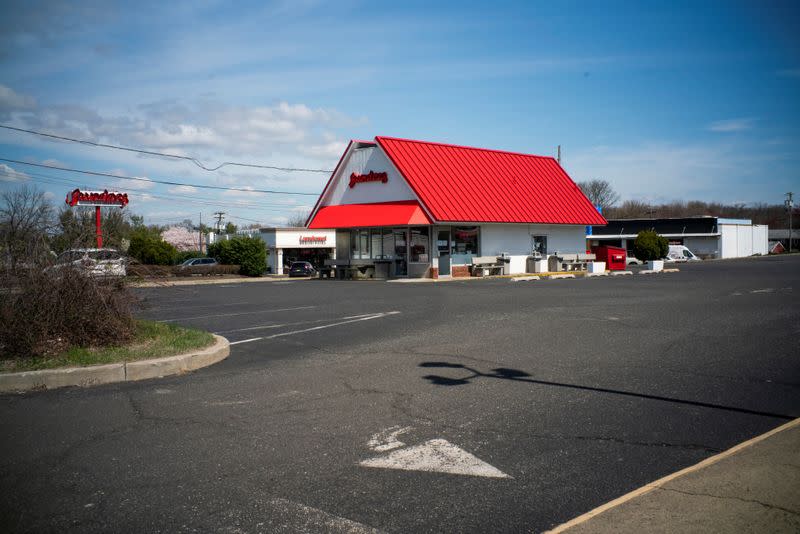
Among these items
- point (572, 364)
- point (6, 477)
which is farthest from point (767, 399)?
point (6, 477)

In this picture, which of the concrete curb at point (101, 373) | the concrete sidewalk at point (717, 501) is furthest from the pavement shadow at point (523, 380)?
the concrete curb at point (101, 373)

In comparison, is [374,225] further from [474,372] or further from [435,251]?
[474,372]

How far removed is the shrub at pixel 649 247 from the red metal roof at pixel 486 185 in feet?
49.0

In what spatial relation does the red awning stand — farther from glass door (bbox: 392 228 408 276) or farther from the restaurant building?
glass door (bbox: 392 228 408 276)

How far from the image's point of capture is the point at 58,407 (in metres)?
6.92

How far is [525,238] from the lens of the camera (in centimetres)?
3900

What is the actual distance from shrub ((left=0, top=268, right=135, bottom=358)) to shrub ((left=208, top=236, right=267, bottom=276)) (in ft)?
123

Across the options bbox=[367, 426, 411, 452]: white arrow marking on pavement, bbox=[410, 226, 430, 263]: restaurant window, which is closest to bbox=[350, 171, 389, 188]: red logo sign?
bbox=[410, 226, 430, 263]: restaurant window

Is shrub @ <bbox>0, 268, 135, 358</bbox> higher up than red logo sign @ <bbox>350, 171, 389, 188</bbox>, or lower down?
lower down

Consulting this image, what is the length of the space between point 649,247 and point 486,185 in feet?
81.0

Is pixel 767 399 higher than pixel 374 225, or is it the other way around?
pixel 374 225

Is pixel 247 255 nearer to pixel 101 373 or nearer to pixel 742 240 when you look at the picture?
pixel 101 373

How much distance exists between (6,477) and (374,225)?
28977 mm

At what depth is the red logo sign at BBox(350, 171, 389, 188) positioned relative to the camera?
36.1m
